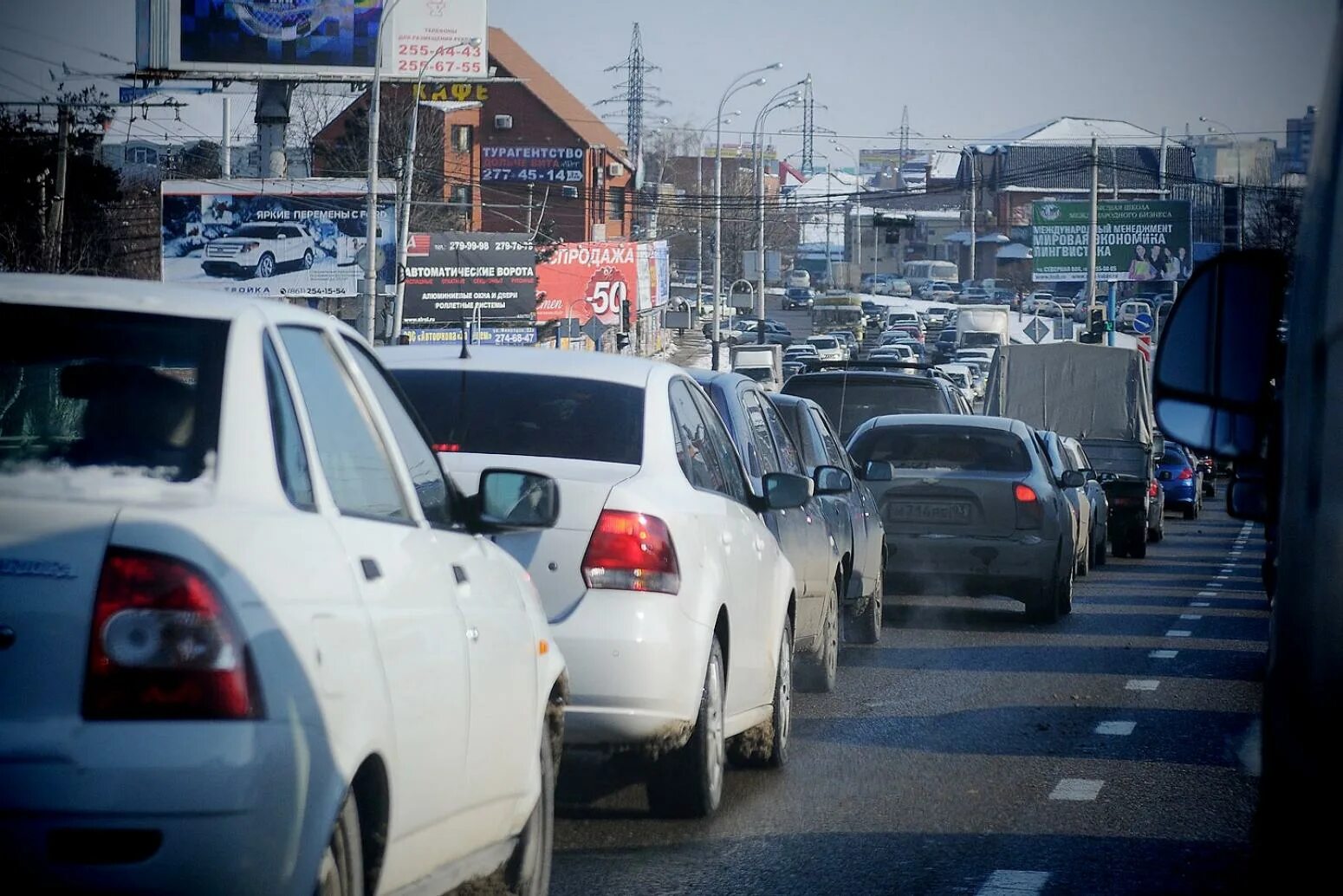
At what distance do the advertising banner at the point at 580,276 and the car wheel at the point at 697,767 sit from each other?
213ft

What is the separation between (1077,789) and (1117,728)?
189cm

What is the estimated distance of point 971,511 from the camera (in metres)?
14.9

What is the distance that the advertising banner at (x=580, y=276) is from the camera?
72438 millimetres

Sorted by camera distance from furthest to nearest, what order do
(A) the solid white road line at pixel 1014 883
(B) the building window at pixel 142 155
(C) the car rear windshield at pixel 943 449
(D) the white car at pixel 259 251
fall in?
1. (B) the building window at pixel 142 155
2. (D) the white car at pixel 259 251
3. (C) the car rear windshield at pixel 943 449
4. (A) the solid white road line at pixel 1014 883

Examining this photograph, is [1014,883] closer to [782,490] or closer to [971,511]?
[782,490]

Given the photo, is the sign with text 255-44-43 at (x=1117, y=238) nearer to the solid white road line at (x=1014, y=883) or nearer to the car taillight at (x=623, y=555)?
the car taillight at (x=623, y=555)

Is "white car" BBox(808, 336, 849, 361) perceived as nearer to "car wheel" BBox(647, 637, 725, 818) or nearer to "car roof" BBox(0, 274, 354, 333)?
"car wheel" BBox(647, 637, 725, 818)

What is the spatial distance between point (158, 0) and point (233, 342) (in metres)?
44.5

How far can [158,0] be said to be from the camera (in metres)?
45.3

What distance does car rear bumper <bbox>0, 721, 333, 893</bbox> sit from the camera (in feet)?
10.1

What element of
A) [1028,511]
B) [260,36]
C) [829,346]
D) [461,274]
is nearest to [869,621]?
[1028,511]

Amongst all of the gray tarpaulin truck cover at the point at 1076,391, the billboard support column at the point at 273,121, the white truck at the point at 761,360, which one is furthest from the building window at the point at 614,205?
the gray tarpaulin truck cover at the point at 1076,391

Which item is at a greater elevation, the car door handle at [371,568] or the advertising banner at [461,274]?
the advertising banner at [461,274]

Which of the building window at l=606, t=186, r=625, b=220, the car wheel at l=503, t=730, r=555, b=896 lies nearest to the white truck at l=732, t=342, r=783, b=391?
the car wheel at l=503, t=730, r=555, b=896
